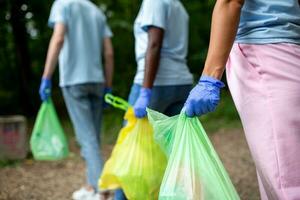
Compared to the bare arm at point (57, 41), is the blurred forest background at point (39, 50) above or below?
below

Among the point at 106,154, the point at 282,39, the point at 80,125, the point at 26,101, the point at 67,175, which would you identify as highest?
the point at 282,39

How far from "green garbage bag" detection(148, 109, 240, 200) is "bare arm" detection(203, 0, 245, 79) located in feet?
0.95

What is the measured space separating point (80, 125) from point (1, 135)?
2433 mm

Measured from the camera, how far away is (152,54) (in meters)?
3.19

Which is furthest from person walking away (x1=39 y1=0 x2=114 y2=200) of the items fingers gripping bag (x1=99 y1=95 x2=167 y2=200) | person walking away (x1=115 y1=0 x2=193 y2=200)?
fingers gripping bag (x1=99 y1=95 x2=167 y2=200)

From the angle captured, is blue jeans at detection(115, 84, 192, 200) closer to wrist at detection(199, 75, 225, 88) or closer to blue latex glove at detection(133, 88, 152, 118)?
blue latex glove at detection(133, 88, 152, 118)

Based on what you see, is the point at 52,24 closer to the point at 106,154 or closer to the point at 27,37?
the point at 106,154

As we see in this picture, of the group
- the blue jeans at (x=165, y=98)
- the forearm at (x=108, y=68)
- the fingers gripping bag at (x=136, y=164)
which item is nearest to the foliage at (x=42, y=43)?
the forearm at (x=108, y=68)

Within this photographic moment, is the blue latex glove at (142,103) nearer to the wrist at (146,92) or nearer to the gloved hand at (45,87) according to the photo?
the wrist at (146,92)

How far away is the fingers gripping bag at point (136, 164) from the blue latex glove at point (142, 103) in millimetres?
52

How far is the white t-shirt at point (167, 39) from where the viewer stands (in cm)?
320

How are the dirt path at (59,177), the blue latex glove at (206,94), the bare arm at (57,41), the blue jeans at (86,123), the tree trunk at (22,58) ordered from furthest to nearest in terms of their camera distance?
the tree trunk at (22,58)
the dirt path at (59,177)
the blue jeans at (86,123)
the bare arm at (57,41)
the blue latex glove at (206,94)

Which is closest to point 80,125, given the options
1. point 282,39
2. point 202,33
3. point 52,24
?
point 52,24

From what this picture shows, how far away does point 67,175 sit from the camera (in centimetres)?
545
